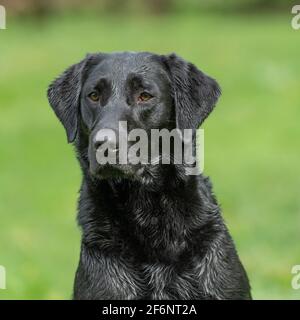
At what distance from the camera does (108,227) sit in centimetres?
594

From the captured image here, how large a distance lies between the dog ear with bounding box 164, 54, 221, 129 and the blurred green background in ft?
7.20

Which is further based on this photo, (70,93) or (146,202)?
(70,93)

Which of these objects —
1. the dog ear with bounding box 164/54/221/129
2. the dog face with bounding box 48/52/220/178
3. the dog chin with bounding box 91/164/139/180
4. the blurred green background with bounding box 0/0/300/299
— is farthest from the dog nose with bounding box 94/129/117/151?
the blurred green background with bounding box 0/0/300/299

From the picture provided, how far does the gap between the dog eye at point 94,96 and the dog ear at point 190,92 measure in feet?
1.50

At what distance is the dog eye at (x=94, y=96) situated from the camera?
19.8 feet

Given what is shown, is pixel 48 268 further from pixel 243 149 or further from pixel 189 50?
pixel 189 50

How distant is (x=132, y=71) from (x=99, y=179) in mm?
650

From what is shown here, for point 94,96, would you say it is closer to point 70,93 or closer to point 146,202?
point 70,93

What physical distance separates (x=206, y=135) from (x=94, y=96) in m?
11.7

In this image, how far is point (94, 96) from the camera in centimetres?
606

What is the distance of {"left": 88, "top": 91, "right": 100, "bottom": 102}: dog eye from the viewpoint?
19.8 feet

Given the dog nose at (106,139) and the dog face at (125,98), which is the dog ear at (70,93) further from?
the dog nose at (106,139)

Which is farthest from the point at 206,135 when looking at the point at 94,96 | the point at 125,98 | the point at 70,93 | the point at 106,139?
the point at 106,139
